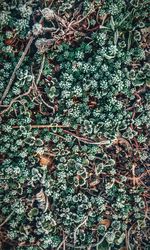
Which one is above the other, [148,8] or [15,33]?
[148,8]

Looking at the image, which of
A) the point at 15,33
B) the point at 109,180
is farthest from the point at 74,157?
the point at 15,33

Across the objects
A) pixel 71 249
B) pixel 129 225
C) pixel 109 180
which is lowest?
pixel 71 249

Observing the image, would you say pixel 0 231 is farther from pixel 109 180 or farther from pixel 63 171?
pixel 109 180

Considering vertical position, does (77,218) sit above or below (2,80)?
below

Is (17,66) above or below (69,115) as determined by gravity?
above

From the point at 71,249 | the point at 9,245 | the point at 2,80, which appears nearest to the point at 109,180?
the point at 71,249

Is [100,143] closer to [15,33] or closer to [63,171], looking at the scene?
[63,171]
